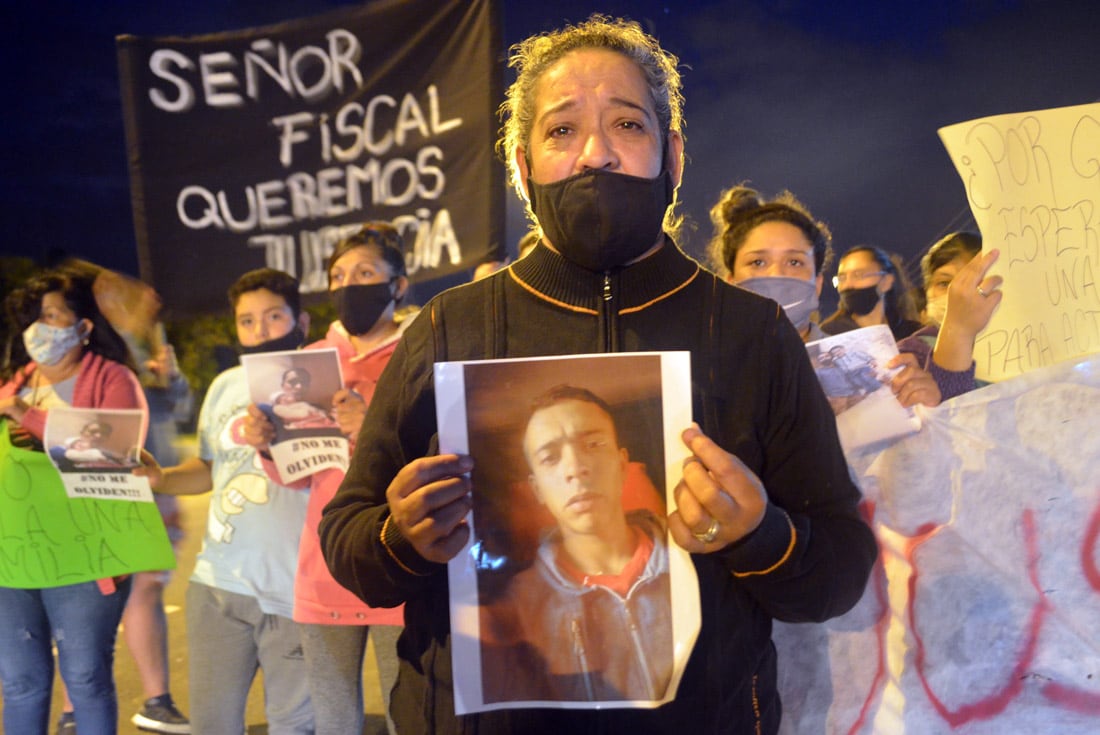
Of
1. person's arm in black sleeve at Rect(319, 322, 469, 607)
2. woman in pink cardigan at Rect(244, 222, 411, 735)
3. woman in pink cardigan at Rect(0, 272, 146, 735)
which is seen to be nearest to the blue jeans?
woman in pink cardigan at Rect(0, 272, 146, 735)

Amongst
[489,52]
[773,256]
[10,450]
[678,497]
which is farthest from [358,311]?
[678,497]

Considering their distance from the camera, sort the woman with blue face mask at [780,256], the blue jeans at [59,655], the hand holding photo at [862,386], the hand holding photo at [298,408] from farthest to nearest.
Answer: the blue jeans at [59,655], the hand holding photo at [298,408], the woman with blue face mask at [780,256], the hand holding photo at [862,386]

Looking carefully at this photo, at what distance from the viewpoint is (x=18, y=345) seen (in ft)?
10.0

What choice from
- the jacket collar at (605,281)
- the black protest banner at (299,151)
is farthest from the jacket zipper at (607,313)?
the black protest banner at (299,151)

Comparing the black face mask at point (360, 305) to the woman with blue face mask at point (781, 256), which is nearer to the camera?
the woman with blue face mask at point (781, 256)

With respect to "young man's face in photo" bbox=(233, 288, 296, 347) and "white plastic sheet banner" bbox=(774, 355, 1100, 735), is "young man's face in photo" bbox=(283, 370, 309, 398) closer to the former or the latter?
"young man's face in photo" bbox=(233, 288, 296, 347)

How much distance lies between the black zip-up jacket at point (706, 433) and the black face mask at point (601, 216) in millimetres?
25

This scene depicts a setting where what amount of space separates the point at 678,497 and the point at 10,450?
269cm

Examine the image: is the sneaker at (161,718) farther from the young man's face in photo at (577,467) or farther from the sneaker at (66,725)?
Answer: the young man's face in photo at (577,467)

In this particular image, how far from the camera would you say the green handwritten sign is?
2.86 metres

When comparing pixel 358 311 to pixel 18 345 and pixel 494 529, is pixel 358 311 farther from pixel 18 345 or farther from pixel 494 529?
pixel 494 529

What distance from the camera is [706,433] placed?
45.7 inches

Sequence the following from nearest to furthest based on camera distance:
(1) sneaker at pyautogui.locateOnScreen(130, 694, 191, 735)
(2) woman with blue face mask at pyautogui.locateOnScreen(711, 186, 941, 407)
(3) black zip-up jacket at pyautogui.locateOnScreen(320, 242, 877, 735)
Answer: (3) black zip-up jacket at pyautogui.locateOnScreen(320, 242, 877, 735) → (2) woman with blue face mask at pyautogui.locateOnScreen(711, 186, 941, 407) → (1) sneaker at pyautogui.locateOnScreen(130, 694, 191, 735)

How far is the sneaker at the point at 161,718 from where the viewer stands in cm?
325
